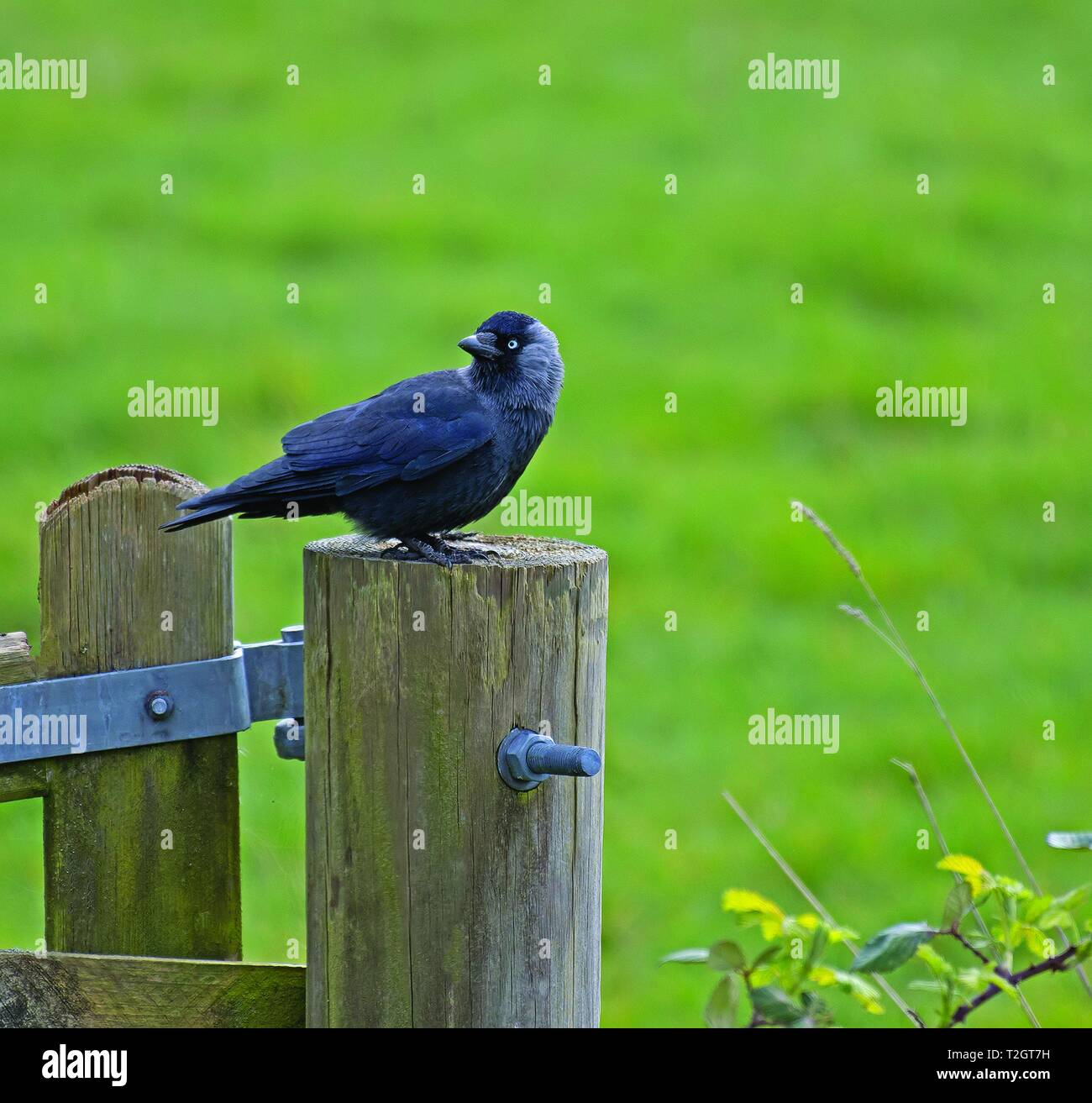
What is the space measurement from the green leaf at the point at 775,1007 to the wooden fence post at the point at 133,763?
1015 mm

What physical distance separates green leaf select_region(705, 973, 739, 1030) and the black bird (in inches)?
40.7

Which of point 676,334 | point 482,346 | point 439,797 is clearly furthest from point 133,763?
point 676,334

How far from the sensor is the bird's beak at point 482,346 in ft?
10.7

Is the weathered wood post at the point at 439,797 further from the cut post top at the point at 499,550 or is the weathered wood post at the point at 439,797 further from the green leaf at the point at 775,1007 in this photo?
the green leaf at the point at 775,1007

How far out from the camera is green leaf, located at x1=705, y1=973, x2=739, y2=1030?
6.74 feet

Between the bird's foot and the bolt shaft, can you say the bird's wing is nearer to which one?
the bird's foot

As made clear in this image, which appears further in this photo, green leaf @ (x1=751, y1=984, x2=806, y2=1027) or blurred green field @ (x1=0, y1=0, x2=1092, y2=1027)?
blurred green field @ (x1=0, y1=0, x2=1092, y2=1027)

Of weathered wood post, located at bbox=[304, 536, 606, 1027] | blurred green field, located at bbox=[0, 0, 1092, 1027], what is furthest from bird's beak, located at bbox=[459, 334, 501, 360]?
blurred green field, located at bbox=[0, 0, 1092, 1027]

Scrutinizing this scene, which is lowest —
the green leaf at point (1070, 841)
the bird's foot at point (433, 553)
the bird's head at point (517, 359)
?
Result: the green leaf at point (1070, 841)

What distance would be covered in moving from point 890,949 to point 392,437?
4.83ft

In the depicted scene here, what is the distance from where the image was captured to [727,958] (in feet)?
6.92

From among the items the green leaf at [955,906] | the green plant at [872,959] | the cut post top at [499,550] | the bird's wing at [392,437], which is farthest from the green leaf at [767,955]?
the bird's wing at [392,437]

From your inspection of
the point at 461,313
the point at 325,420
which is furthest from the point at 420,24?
the point at 325,420
